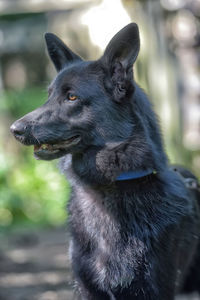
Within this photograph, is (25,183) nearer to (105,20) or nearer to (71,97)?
(105,20)

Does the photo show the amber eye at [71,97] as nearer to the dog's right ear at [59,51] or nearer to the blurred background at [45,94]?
the dog's right ear at [59,51]

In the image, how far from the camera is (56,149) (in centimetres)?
294

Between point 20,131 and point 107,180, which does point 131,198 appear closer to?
point 107,180

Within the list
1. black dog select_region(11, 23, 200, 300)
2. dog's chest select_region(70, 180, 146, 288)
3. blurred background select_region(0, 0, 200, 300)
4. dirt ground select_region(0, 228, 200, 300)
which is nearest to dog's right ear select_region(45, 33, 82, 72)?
black dog select_region(11, 23, 200, 300)

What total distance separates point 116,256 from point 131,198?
355 mm

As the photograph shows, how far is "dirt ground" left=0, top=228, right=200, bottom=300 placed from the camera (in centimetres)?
445

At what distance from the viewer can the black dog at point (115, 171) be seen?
2.86m

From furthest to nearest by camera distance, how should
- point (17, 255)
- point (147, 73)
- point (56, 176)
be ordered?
point (56, 176), point (147, 73), point (17, 255)

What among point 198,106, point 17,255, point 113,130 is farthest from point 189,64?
point 113,130

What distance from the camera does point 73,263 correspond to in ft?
9.86

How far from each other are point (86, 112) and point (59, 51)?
0.61 metres

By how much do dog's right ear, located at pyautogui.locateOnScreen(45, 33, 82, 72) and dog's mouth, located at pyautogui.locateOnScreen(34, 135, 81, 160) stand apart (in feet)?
2.09

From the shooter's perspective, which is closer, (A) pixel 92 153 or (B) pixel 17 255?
(A) pixel 92 153

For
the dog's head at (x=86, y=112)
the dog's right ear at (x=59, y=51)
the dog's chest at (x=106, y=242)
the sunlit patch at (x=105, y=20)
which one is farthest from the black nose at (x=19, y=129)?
the sunlit patch at (x=105, y=20)
